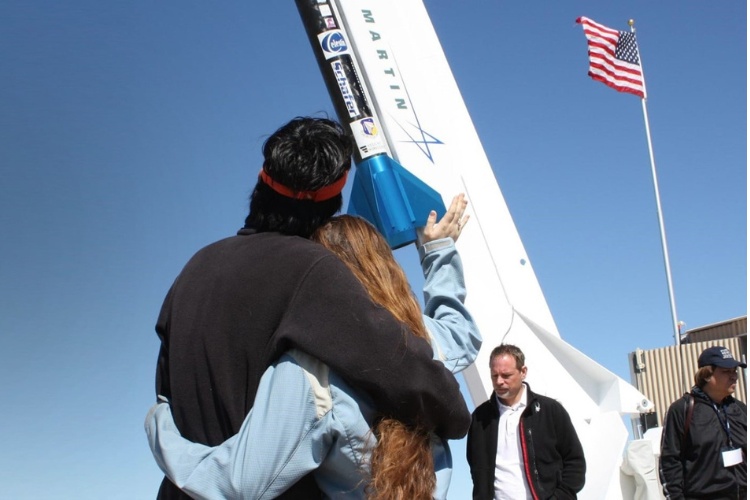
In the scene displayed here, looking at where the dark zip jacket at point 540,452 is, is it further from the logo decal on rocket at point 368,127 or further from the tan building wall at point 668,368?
the tan building wall at point 668,368

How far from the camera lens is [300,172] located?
197 centimetres

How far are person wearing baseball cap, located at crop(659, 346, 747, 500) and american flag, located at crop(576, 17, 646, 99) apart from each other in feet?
29.1

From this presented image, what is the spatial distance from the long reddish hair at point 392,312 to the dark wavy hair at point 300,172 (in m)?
0.05

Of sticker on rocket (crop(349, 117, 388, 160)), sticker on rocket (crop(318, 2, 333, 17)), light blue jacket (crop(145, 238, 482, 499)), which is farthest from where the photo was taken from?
sticker on rocket (crop(318, 2, 333, 17))

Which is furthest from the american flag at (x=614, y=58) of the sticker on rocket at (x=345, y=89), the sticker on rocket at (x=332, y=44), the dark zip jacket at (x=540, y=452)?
the dark zip jacket at (x=540, y=452)

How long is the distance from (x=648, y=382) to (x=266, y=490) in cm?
1000

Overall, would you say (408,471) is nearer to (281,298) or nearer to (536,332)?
(281,298)

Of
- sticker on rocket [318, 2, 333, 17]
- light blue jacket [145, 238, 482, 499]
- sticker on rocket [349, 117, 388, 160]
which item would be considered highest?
sticker on rocket [318, 2, 333, 17]

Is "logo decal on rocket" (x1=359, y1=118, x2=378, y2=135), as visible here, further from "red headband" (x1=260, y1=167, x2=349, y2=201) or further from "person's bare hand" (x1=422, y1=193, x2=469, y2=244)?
"red headband" (x1=260, y1=167, x2=349, y2=201)

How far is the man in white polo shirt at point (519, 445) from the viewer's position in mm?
4699

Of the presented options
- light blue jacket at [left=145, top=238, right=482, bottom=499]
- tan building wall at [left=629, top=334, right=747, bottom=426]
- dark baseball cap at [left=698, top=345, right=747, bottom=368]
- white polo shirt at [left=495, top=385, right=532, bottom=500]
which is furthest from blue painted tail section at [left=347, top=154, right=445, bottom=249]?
tan building wall at [left=629, top=334, right=747, bottom=426]

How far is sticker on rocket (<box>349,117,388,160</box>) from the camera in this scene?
5598 mm

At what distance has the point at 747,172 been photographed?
436 centimetres

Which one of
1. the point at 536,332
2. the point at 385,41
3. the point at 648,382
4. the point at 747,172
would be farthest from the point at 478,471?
the point at 648,382
